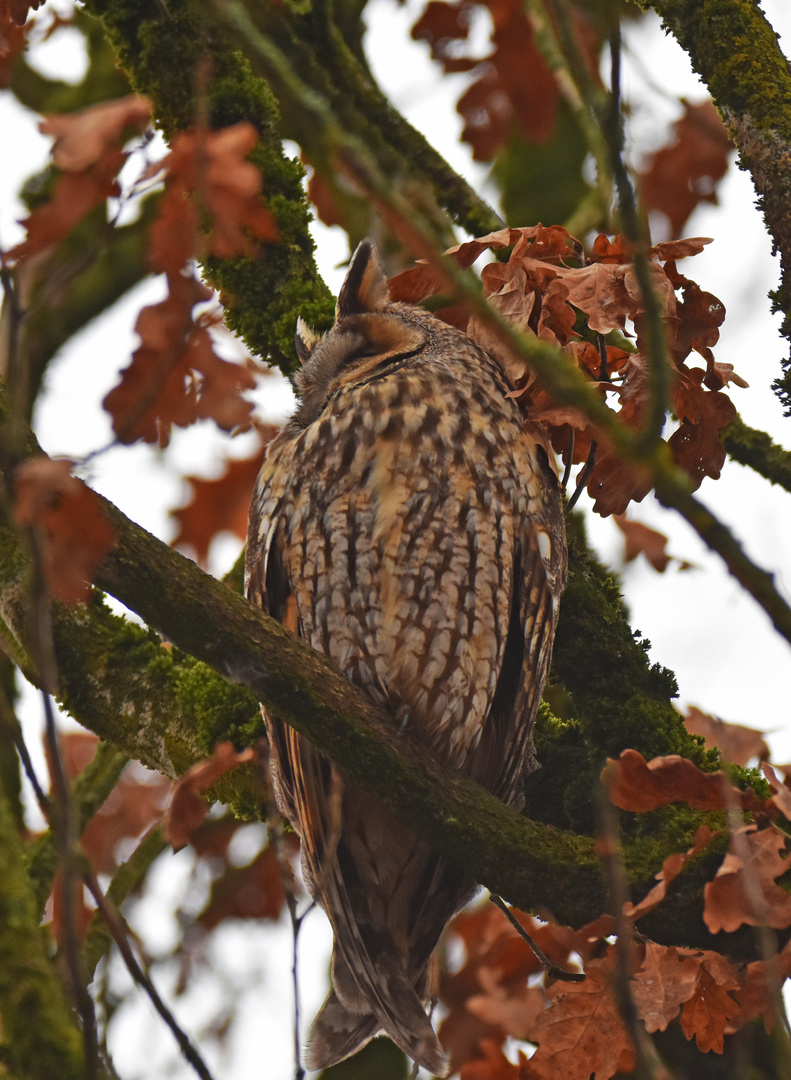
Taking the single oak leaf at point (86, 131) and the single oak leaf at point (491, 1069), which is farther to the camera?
the single oak leaf at point (491, 1069)

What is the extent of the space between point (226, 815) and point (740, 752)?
2.06m

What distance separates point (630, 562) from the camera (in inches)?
171

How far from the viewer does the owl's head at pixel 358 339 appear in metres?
3.15

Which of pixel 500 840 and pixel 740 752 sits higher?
pixel 740 752

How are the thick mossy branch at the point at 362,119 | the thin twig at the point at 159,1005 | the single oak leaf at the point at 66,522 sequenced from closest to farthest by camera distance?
the thin twig at the point at 159,1005 → the single oak leaf at the point at 66,522 → the thick mossy branch at the point at 362,119

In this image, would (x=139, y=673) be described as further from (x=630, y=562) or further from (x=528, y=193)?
(x=528, y=193)

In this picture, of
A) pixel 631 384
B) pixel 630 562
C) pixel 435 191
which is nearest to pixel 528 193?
pixel 435 191

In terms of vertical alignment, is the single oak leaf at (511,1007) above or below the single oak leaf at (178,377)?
below

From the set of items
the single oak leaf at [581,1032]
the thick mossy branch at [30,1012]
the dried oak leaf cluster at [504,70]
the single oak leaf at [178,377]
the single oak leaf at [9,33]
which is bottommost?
the thick mossy branch at [30,1012]

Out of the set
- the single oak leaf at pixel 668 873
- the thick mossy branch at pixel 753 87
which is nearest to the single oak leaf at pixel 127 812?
the single oak leaf at pixel 668 873

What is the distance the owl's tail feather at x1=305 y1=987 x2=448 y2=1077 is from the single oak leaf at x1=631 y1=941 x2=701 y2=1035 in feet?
1.90

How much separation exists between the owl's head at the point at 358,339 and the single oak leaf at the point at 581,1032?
1.63 metres

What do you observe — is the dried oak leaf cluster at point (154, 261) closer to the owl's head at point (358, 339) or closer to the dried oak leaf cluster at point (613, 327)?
the owl's head at point (358, 339)

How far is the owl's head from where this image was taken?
10.3 ft
